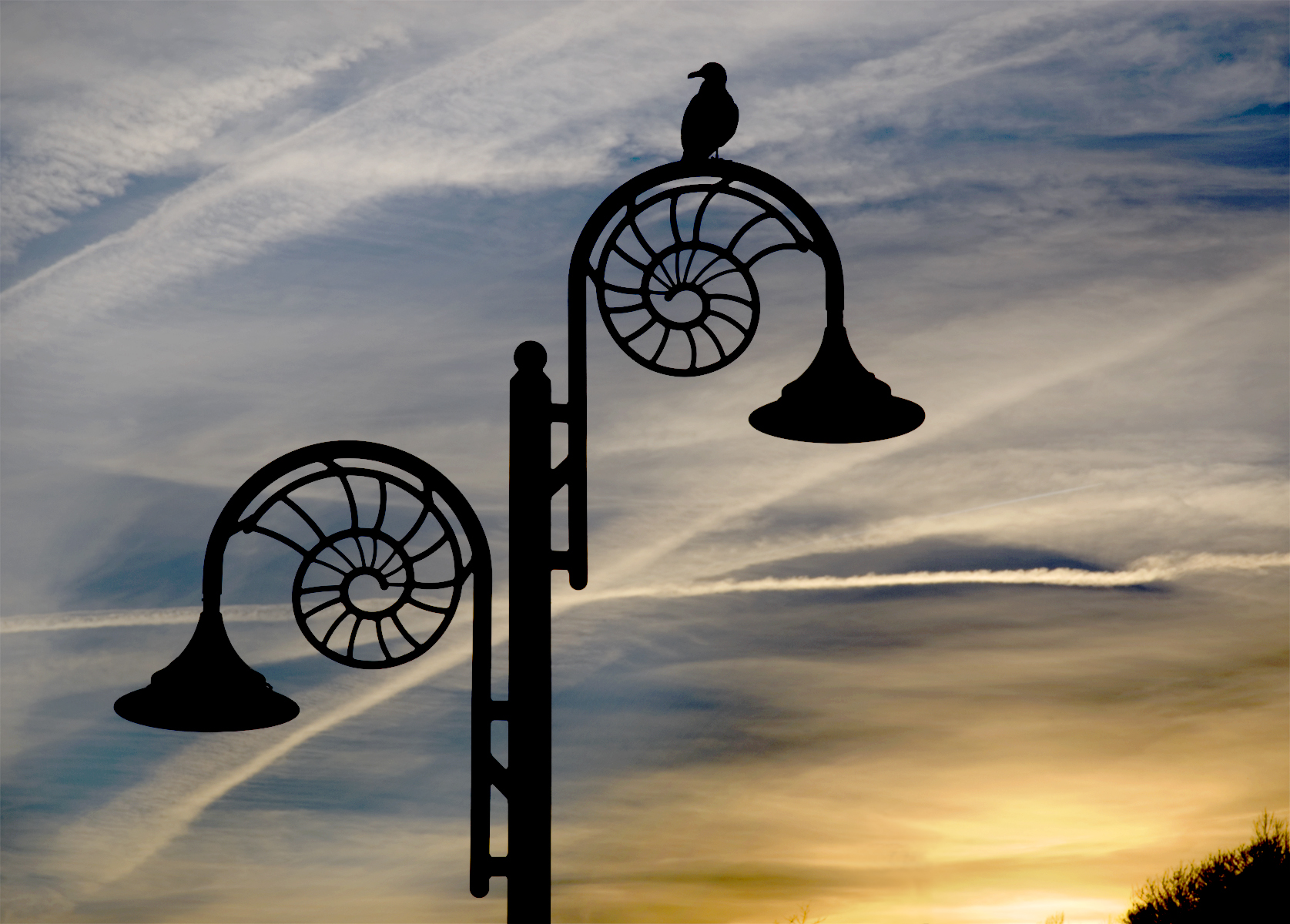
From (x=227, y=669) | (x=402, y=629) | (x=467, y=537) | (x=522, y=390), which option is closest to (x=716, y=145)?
(x=522, y=390)

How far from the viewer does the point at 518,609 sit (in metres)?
5.47

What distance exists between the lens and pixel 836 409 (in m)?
5.77

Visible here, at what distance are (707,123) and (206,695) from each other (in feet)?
11.7

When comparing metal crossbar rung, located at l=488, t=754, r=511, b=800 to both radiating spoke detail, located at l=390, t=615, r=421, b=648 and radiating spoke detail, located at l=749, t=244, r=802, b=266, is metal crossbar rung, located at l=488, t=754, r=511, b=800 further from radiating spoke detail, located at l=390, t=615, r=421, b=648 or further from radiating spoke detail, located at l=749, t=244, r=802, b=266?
radiating spoke detail, located at l=749, t=244, r=802, b=266

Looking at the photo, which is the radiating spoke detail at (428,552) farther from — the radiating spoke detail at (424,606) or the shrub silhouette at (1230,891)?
the shrub silhouette at (1230,891)

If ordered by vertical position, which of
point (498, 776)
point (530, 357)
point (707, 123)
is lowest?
point (498, 776)

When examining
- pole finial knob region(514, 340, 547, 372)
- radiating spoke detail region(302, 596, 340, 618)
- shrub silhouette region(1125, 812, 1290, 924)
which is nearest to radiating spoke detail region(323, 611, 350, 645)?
radiating spoke detail region(302, 596, 340, 618)

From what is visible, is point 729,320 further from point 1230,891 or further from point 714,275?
point 1230,891

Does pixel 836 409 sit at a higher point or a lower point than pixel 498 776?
higher

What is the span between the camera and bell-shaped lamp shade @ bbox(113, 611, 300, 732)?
6.07 meters

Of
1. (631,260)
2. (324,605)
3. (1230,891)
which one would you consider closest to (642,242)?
(631,260)

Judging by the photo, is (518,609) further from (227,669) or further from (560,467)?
(227,669)

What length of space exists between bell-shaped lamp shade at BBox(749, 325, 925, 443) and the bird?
1.06 metres

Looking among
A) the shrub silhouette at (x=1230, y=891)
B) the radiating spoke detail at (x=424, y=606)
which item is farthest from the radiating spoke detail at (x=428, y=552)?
the shrub silhouette at (x=1230, y=891)
